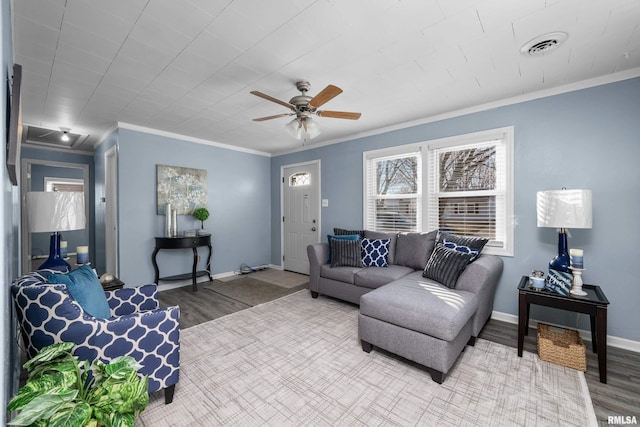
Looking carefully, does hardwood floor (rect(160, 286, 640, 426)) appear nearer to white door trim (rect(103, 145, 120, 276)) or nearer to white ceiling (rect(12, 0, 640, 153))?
white door trim (rect(103, 145, 120, 276))

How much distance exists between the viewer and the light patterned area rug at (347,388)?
168cm

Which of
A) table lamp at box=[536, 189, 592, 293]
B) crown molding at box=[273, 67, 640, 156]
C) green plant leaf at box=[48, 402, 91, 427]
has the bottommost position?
green plant leaf at box=[48, 402, 91, 427]

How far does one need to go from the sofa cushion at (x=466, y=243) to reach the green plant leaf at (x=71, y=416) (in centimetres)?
293

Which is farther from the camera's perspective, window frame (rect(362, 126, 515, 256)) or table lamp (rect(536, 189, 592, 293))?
window frame (rect(362, 126, 515, 256))

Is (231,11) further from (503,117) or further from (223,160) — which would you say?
(223,160)

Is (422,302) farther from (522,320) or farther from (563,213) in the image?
(563,213)

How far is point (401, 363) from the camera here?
2.26 m

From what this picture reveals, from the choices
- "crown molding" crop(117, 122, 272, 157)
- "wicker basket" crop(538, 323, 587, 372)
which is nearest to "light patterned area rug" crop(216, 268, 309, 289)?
"crown molding" crop(117, 122, 272, 157)

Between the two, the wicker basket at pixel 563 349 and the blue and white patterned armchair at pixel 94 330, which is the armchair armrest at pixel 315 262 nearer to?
the blue and white patterned armchair at pixel 94 330

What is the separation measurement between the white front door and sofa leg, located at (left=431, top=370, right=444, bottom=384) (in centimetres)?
316

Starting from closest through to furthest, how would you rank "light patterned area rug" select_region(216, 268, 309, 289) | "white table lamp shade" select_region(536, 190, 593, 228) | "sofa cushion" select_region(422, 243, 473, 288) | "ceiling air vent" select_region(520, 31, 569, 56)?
1. "ceiling air vent" select_region(520, 31, 569, 56)
2. "white table lamp shade" select_region(536, 190, 593, 228)
3. "sofa cushion" select_region(422, 243, 473, 288)
4. "light patterned area rug" select_region(216, 268, 309, 289)

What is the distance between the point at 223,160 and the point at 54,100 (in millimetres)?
2291

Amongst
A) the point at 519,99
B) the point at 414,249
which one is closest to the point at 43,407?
the point at 414,249

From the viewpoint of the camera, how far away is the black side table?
2.00 meters
